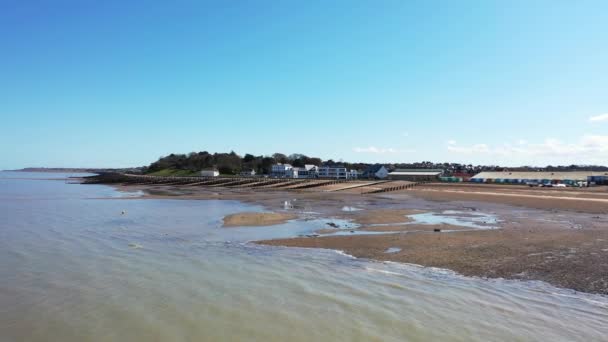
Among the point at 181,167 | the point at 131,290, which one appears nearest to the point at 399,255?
the point at 131,290

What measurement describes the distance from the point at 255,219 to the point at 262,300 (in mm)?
14990

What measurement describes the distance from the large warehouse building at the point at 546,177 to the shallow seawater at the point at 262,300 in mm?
79295

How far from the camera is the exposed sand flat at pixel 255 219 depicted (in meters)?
21.8

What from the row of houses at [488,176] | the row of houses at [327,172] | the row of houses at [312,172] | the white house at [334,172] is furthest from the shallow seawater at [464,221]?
the row of houses at [312,172]

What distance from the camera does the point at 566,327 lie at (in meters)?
7.26

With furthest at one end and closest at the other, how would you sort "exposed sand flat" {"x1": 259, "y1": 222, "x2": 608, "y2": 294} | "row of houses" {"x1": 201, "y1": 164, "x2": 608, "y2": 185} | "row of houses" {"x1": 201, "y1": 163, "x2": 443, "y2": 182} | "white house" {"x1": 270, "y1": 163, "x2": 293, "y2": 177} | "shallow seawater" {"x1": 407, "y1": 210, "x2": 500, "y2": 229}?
"white house" {"x1": 270, "y1": 163, "x2": 293, "y2": 177}, "row of houses" {"x1": 201, "y1": 163, "x2": 443, "y2": 182}, "row of houses" {"x1": 201, "y1": 164, "x2": 608, "y2": 185}, "shallow seawater" {"x1": 407, "y1": 210, "x2": 500, "y2": 229}, "exposed sand flat" {"x1": 259, "y1": 222, "x2": 608, "y2": 294}

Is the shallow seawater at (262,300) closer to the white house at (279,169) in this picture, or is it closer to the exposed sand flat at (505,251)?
the exposed sand flat at (505,251)

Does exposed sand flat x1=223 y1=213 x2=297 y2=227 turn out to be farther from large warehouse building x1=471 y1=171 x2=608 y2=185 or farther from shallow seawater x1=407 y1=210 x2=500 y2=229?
large warehouse building x1=471 y1=171 x2=608 y2=185

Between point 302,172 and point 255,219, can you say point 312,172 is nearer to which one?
point 302,172

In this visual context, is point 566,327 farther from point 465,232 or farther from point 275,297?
point 465,232

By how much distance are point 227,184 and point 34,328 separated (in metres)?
70.2

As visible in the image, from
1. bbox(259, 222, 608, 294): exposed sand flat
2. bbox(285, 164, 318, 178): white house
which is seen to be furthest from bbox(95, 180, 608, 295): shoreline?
bbox(285, 164, 318, 178): white house

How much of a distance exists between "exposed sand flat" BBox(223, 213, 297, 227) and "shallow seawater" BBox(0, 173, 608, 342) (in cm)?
731

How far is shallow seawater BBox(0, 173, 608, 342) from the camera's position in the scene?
7.16 m
